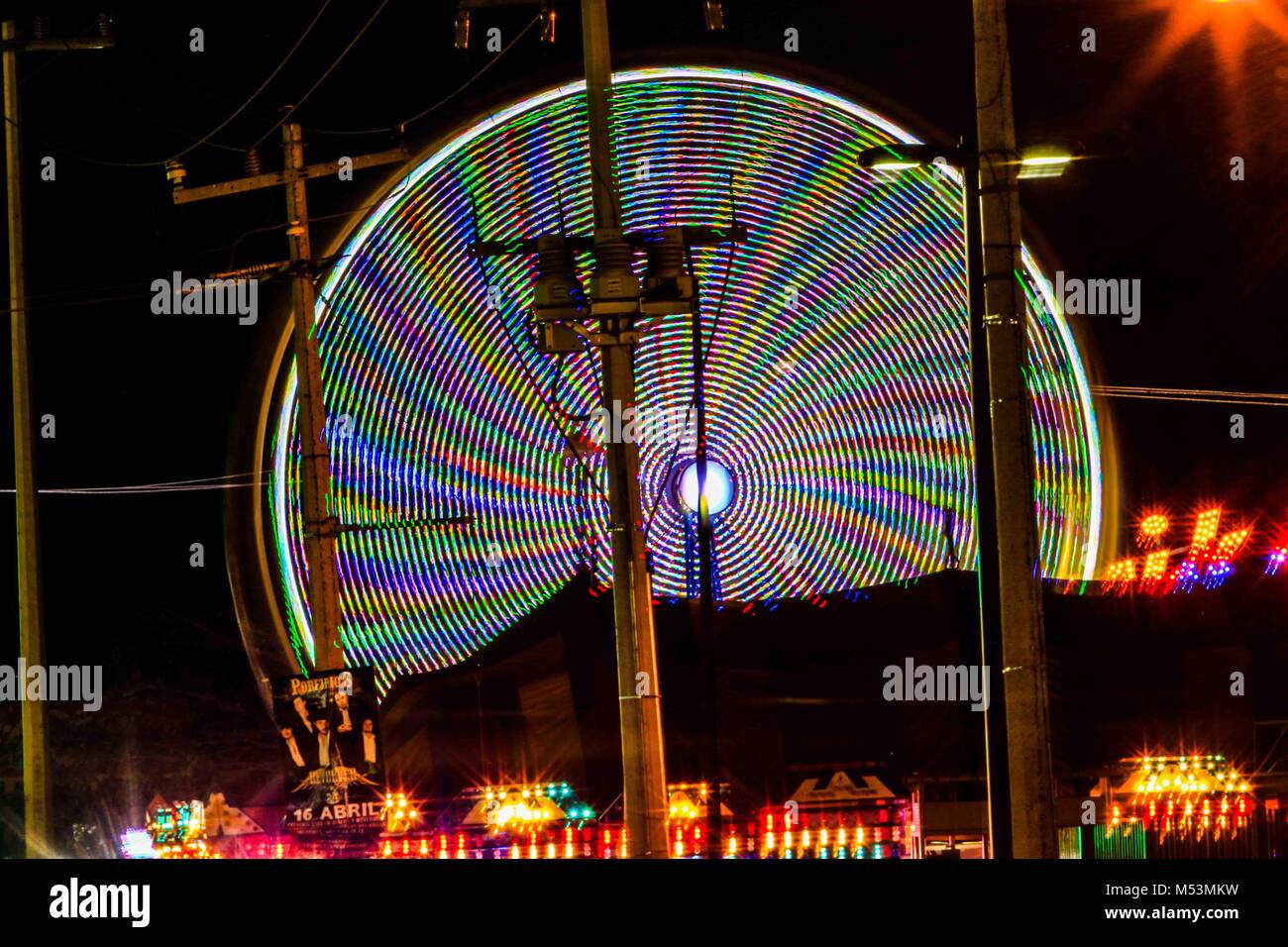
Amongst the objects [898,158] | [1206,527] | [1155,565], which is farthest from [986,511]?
[1155,565]

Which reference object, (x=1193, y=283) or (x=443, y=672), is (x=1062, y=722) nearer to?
(x=443, y=672)

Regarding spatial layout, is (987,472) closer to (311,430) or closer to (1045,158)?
(1045,158)

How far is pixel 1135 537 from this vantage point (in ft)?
99.3

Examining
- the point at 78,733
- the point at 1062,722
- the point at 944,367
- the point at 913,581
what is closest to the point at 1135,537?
the point at 944,367

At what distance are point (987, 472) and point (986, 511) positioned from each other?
0.89 ft

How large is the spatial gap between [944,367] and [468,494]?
6.90 metres

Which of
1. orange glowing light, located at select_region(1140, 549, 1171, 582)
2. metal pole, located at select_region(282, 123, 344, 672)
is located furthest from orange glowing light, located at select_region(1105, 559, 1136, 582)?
metal pole, located at select_region(282, 123, 344, 672)

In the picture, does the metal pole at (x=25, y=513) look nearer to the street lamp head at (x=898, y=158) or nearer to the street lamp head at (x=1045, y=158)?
the street lamp head at (x=898, y=158)

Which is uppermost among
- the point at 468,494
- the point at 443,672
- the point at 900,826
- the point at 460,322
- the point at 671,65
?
the point at 671,65

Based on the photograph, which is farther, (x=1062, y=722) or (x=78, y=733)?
(x=78, y=733)

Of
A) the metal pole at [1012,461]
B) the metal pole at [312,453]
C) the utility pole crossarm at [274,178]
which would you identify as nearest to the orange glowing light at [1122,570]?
the utility pole crossarm at [274,178]

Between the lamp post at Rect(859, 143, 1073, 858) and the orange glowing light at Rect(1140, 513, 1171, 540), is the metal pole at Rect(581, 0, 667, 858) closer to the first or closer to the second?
the lamp post at Rect(859, 143, 1073, 858)
